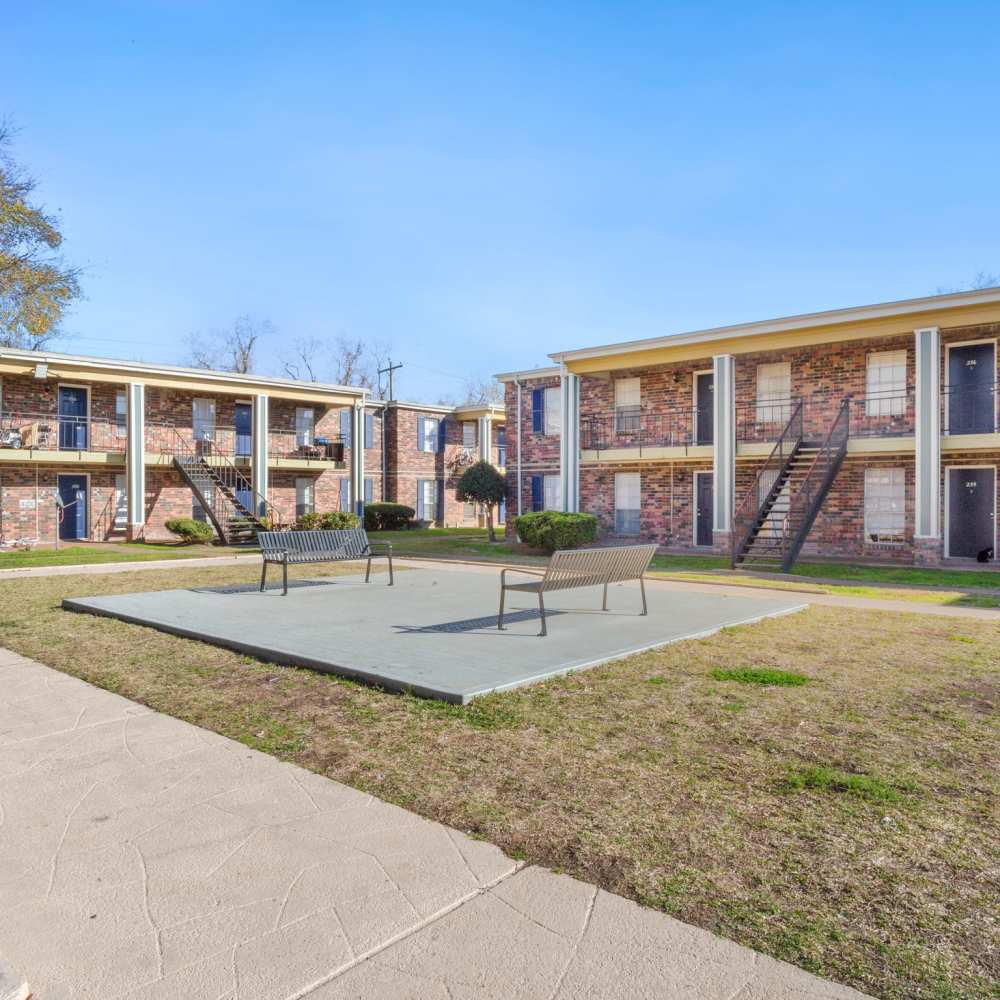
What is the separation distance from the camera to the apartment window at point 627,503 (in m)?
21.8

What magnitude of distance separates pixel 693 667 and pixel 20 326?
25378 millimetres

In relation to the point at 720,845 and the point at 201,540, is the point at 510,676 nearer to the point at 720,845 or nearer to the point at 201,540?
the point at 720,845

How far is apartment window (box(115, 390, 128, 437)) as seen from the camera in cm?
2427

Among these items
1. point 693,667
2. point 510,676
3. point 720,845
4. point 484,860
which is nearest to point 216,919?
point 484,860

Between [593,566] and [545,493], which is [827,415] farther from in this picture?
[593,566]

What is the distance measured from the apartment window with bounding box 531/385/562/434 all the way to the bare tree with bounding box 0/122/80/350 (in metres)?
14.7

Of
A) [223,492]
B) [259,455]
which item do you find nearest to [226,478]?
[259,455]

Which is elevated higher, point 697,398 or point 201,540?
point 697,398

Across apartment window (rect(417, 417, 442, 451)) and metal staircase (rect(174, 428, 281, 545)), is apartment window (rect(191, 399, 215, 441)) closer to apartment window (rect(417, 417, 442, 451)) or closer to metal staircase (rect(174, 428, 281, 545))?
metal staircase (rect(174, 428, 281, 545))

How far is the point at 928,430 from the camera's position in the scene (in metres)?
15.7

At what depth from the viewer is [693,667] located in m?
6.18

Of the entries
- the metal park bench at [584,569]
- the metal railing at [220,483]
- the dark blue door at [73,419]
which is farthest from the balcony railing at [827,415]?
the dark blue door at [73,419]

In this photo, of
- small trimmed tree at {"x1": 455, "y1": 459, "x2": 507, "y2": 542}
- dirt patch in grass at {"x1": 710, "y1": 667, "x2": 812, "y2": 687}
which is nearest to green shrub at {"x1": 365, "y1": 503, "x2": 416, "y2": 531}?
small trimmed tree at {"x1": 455, "y1": 459, "x2": 507, "y2": 542}

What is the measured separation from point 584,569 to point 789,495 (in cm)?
1219
